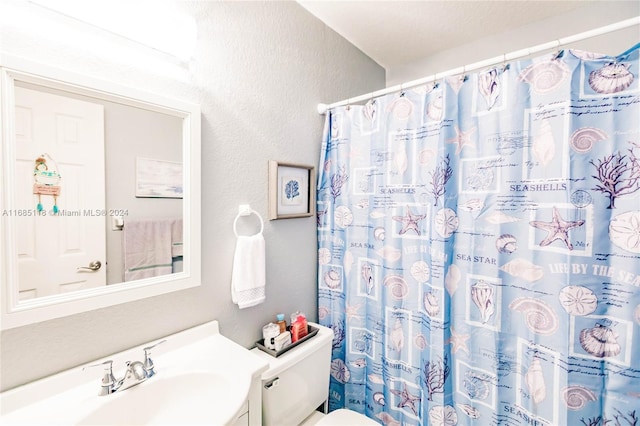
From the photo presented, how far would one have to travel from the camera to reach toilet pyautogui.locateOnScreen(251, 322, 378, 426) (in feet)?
3.59

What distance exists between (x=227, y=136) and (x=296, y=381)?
3.66ft

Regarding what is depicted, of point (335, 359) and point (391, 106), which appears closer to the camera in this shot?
point (391, 106)

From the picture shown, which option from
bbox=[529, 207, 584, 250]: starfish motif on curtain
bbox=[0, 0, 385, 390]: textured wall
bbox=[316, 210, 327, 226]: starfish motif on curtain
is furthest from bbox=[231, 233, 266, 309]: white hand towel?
bbox=[529, 207, 584, 250]: starfish motif on curtain

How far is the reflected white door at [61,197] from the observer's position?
28.9 inches

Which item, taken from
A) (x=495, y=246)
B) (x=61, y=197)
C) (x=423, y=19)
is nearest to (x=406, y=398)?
(x=495, y=246)

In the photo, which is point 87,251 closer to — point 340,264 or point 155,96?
point 155,96

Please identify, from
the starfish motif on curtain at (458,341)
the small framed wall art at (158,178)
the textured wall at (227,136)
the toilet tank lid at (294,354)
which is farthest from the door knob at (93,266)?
the starfish motif on curtain at (458,341)

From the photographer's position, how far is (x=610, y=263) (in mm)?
920

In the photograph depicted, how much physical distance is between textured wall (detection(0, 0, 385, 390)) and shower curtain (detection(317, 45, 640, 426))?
0.26m

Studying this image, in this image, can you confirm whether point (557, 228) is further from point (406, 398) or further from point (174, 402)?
point (174, 402)

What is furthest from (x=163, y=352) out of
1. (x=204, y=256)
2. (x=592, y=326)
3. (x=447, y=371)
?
(x=592, y=326)

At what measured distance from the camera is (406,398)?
137 centimetres

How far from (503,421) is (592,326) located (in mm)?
527

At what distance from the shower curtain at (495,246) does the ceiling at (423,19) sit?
0.57 m
